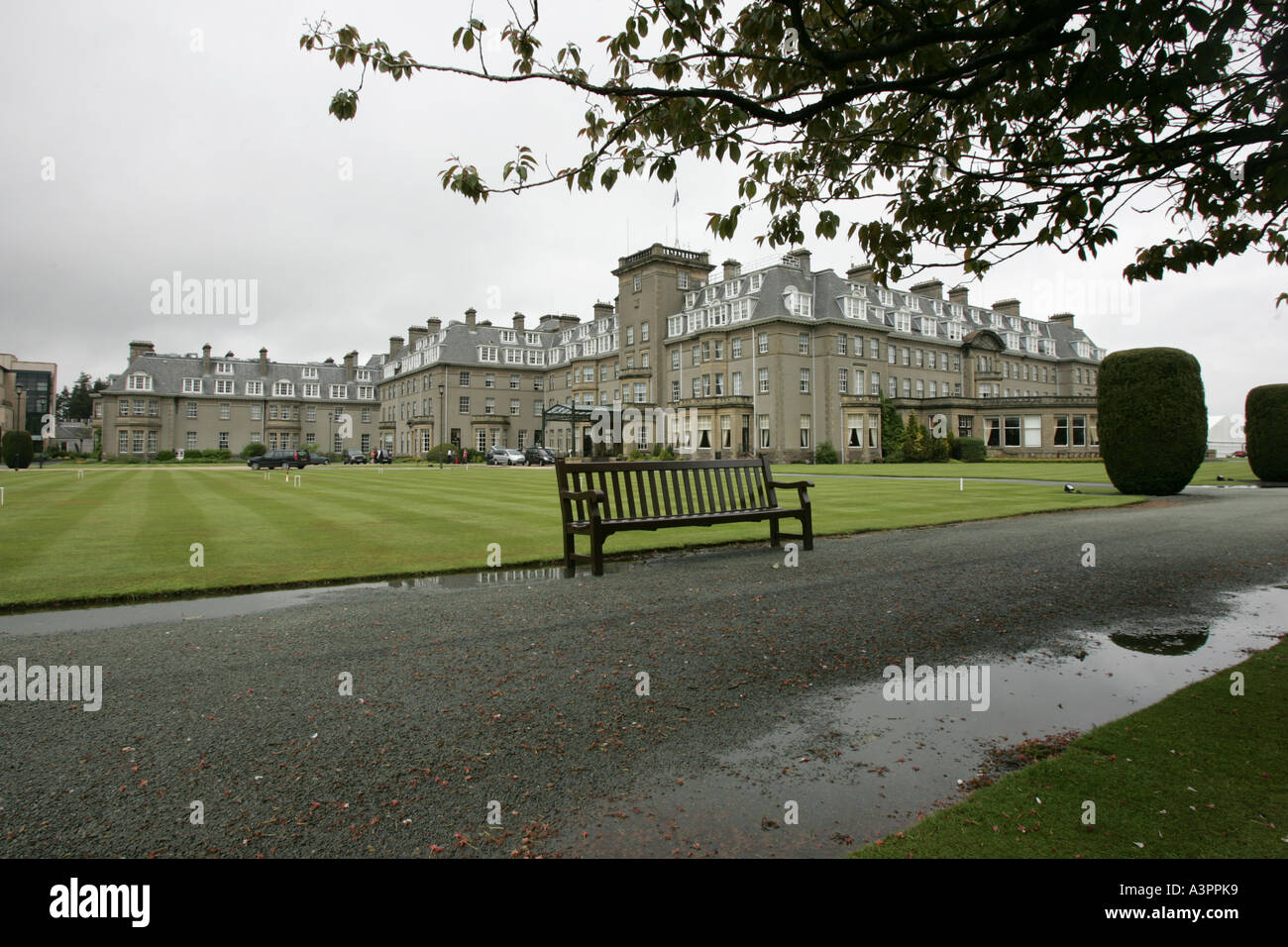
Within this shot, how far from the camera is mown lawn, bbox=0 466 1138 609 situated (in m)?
8.23

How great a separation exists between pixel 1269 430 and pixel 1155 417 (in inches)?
372

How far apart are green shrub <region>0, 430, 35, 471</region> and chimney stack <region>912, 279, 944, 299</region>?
242 feet

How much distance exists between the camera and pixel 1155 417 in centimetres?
1883

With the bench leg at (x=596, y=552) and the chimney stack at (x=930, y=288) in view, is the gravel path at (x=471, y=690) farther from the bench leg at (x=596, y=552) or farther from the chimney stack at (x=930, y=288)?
the chimney stack at (x=930, y=288)

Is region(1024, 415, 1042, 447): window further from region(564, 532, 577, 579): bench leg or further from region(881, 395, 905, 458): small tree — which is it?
region(564, 532, 577, 579): bench leg

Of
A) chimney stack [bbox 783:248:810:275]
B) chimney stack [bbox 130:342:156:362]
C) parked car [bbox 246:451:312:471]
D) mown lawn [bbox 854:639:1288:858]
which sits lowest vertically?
mown lawn [bbox 854:639:1288:858]

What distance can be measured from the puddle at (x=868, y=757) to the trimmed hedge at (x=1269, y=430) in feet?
81.7

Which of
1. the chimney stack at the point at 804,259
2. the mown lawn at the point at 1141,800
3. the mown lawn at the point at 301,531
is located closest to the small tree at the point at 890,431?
the chimney stack at the point at 804,259

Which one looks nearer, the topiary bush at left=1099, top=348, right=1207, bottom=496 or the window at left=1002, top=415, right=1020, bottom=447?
the topiary bush at left=1099, top=348, right=1207, bottom=496

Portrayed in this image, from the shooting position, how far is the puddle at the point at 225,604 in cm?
625

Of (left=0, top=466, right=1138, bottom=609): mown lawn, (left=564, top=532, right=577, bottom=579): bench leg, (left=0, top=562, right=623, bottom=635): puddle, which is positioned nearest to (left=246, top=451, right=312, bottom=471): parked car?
(left=0, top=466, right=1138, bottom=609): mown lawn

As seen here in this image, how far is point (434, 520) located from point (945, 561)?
951 centimetres

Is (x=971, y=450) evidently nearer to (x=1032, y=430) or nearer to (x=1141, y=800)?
(x=1032, y=430)
